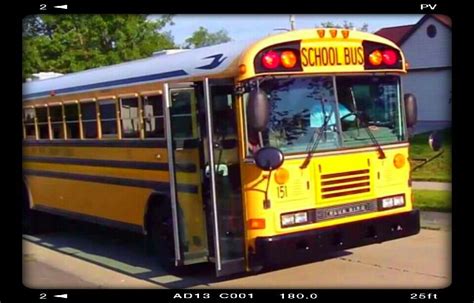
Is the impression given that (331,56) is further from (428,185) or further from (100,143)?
(428,185)

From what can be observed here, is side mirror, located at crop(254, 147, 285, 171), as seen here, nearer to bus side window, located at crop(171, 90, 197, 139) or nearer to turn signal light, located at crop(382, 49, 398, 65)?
bus side window, located at crop(171, 90, 197, 139)

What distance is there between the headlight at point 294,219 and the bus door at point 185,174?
2.52ft

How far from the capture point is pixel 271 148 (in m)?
4.90

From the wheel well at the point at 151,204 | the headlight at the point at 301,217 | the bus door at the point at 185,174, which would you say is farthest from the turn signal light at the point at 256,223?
the wheel well at the point at 151,204

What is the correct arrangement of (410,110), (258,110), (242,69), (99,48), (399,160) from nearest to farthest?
(258,110) < (242,69) < (399,160) < (410,110) < (99,48)

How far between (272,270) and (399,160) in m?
1.45

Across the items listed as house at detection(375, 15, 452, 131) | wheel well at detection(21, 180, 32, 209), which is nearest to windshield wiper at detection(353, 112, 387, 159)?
house at detection(375, 15, 452, 131)

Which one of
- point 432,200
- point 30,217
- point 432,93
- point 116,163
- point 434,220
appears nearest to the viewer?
point 432,93

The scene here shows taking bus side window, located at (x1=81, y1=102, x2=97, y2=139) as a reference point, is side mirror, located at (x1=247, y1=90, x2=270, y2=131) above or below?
above

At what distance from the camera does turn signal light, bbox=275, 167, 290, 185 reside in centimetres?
519

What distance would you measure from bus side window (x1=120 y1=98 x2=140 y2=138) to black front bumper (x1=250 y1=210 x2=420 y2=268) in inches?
77.2

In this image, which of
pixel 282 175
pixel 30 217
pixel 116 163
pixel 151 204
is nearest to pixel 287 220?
pixel 282 175
